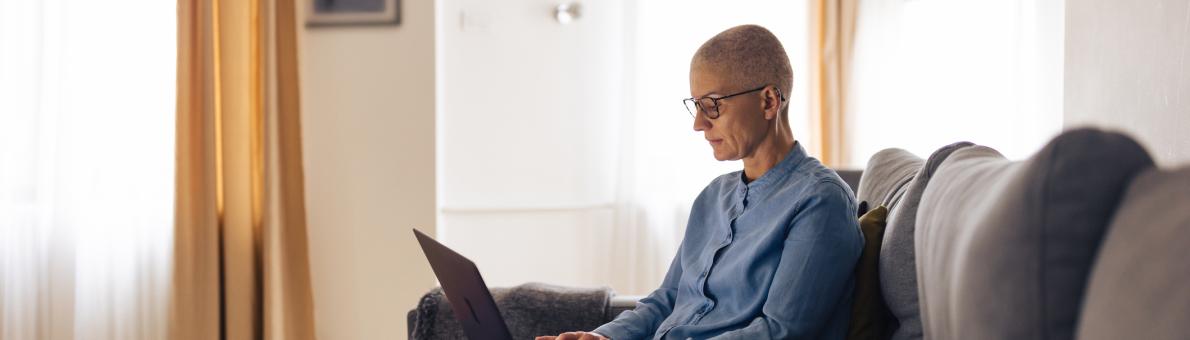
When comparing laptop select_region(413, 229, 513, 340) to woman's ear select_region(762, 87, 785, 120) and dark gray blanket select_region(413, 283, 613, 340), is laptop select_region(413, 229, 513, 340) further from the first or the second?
woman's ear select_region(762, 87, 785, 120)

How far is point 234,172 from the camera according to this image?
3.50 m

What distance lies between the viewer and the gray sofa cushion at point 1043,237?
665 millimetres

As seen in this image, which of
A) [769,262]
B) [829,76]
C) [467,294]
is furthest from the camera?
[829,76]

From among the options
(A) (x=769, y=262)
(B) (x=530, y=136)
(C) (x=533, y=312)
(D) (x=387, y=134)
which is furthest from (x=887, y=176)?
(B) (x=530, y=136)

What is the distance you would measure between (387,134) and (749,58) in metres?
2.33

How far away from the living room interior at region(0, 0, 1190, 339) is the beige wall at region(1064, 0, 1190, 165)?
22.0 inches

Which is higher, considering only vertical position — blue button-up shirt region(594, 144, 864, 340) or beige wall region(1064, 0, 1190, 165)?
beige wall region(1064, 0, 1190, 165)

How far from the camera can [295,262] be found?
11.7 feet

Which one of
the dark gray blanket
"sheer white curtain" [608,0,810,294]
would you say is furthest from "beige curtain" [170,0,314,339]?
the dark gray blanket

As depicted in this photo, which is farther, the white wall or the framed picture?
the white wall

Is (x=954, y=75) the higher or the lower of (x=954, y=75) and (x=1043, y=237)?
the higher

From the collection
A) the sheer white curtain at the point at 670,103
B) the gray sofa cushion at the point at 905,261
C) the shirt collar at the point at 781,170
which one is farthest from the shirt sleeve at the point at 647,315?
the sheer white curtain at the point at 670,103

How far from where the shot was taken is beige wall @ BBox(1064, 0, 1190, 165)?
3.90 feet

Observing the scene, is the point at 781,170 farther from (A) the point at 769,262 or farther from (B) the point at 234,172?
(B) the point at 234,172
